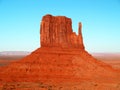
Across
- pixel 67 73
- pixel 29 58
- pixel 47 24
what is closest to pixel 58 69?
pixel 67 73

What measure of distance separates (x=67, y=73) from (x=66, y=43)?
12016 mm

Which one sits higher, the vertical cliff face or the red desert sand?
the vertical cliff face

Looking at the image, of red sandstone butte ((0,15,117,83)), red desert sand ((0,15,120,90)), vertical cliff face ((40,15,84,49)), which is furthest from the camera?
vertical cliff face ((40,15,84,49))

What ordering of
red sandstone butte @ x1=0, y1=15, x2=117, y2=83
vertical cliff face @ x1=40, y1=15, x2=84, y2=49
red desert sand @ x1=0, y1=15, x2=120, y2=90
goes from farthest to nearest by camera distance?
vertical cliff face @ x1=40, y1=15, x2=84, y2=49, red sandstone butte @ x1=0, y1=15, x2=117, y2=83, red desert sand @ x1=0, y1=15, x2=120, y2=90

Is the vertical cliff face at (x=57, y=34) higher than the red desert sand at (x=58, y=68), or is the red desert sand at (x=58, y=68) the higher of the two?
the vertical cliff face at (x=57, y=34)

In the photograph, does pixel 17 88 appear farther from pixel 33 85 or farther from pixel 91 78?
pixel 91 78

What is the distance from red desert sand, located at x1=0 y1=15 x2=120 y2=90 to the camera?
6697 cm

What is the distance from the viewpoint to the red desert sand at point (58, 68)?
66975 mm

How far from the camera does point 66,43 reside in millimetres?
85062

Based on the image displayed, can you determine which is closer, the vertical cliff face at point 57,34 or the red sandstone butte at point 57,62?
the red sandstone butte at point 57,62

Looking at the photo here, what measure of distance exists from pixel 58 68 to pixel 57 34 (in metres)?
12.7

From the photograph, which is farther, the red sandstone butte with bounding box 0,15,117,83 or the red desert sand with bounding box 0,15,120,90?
the red sandstone butte with bounding box 0,15,117,83

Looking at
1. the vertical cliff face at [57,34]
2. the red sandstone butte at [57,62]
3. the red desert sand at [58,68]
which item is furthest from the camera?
the vertical cliff face at [57,34]

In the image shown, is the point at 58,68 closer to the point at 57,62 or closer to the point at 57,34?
the point at 57,62
